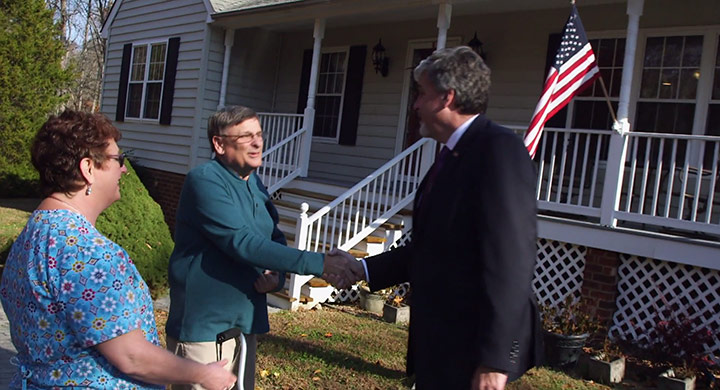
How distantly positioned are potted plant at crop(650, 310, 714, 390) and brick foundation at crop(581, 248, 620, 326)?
0.58 metres

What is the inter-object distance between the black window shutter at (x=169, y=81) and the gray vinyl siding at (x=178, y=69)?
116 millimetres

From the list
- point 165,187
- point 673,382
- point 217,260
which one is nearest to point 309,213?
point 165,187

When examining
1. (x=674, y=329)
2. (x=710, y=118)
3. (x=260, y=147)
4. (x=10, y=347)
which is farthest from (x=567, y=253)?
(x=10, y=347)

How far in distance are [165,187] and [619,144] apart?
9158 millimetres

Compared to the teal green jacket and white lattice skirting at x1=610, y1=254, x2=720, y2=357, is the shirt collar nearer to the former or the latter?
the teal green jacket

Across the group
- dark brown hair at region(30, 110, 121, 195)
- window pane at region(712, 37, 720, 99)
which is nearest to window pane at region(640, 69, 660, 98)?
window pane at region(712, 37, 720, 99)

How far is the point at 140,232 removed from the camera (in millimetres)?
7191

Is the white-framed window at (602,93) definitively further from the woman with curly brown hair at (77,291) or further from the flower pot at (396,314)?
the woman with curly brown hair at (77,291)

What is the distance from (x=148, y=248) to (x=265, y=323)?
181 inches

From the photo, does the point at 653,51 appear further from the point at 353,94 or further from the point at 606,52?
the point at 353,94

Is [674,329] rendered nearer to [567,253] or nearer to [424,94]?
[567,253]

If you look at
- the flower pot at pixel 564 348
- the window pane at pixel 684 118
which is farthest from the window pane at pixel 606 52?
the flower pot at pixel 564 348

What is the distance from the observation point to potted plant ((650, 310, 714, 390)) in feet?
17.4

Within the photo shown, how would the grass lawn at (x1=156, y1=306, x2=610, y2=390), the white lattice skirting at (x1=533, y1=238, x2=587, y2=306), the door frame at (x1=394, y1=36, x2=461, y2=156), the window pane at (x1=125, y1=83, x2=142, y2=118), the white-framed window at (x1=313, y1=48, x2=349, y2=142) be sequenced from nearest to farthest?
the grass lawn at (x1=156, y1=306, x2=610, y2=390) < the white lattice skirting at (x1=533, y1=238, x2=587, y2=306) < the door frame at (x1=394, y1=36, x2=461, y2=156) < the white-framed window at (x1=313, y1=48, x2=349, y2=142) < the window pane at (x1=125, y1=83, x2=142, y2=118)
